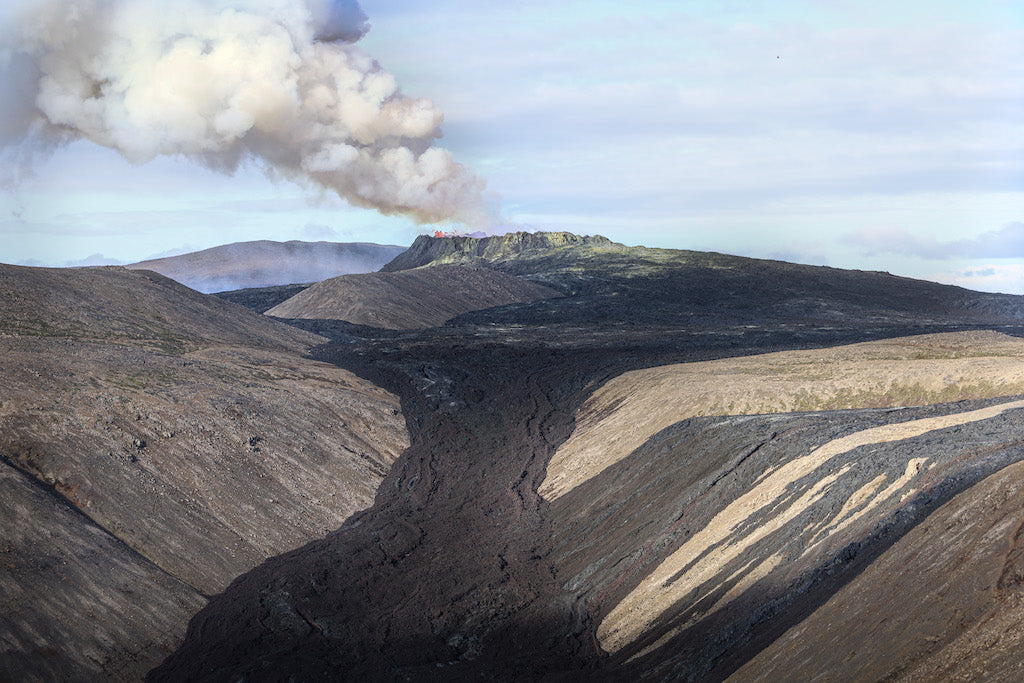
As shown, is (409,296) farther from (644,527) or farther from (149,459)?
(644,527)

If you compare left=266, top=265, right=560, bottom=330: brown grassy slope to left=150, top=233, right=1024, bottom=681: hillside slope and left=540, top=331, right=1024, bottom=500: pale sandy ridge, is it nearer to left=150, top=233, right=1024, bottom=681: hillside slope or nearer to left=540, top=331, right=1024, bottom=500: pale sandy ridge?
left=150, top=233, right=1024, bottom=681: hillside slope

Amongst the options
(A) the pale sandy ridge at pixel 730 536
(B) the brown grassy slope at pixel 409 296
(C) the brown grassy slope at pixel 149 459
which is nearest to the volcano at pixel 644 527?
(A) the pale sandy ridge at pixel 730 536

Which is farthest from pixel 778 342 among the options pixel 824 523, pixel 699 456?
pixel 824 523

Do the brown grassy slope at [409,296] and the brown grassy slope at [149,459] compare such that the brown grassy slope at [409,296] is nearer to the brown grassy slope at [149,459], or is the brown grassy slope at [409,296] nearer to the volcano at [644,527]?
the volcano at [644,527]

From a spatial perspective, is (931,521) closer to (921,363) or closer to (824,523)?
(824,523)

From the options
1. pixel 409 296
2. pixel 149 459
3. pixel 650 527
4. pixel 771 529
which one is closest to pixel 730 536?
pixel 771 529
